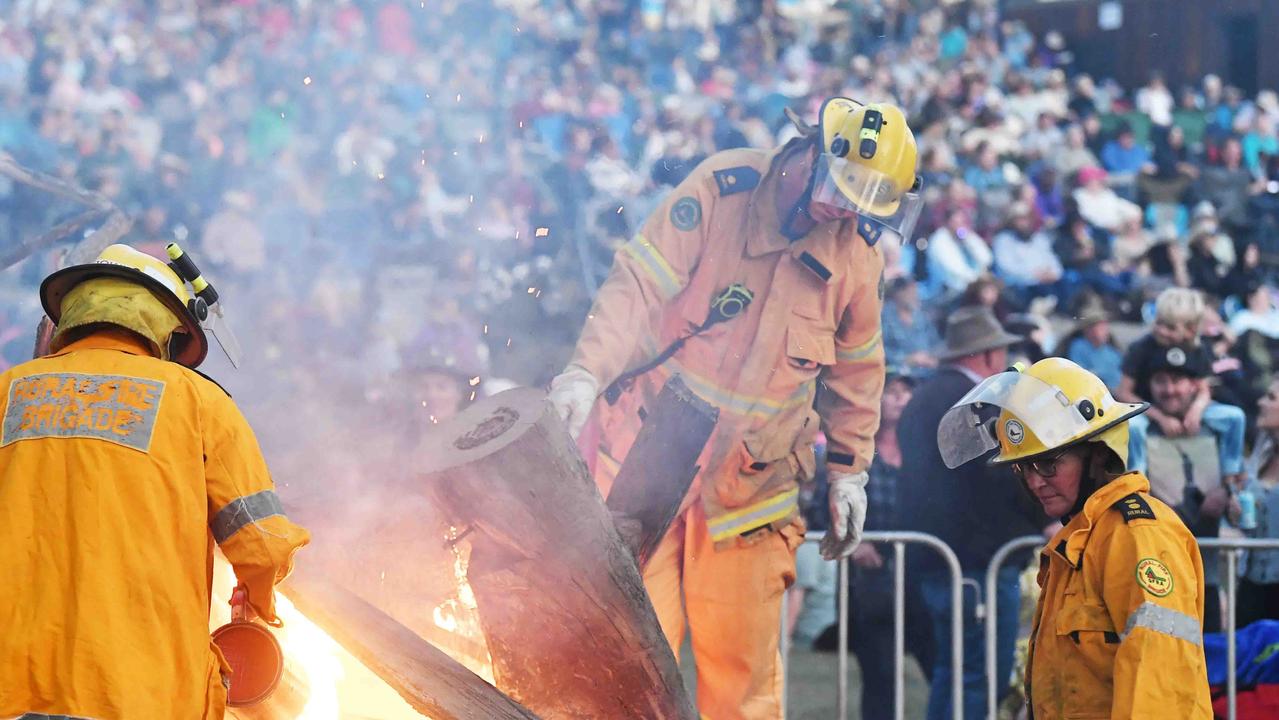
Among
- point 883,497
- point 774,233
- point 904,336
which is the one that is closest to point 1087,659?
point 774,233

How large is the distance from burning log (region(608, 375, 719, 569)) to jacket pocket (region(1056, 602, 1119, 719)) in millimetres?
1298

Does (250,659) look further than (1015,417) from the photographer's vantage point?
No

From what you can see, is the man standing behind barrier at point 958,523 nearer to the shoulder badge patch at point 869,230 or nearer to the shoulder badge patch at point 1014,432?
the shoulder badge patch at point 869,230

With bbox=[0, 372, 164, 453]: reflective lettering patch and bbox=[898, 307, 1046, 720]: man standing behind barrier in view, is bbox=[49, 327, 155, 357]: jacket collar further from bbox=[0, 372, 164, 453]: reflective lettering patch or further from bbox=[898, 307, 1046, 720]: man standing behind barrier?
bbox=[898, 307, 1046, 720]: man standing behind barrier

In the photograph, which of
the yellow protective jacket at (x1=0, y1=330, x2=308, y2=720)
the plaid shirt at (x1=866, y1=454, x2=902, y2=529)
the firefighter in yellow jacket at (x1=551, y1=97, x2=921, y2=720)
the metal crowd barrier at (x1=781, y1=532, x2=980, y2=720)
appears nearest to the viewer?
the yellow protective jacket at (x1=0, y1=330, x2=308, y2=720)

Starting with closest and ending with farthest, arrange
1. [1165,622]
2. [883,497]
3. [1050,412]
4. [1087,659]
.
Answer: [1165,622]
[1087,659]
[1050,412]
[883,497]

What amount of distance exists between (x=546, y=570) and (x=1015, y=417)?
1297 mm

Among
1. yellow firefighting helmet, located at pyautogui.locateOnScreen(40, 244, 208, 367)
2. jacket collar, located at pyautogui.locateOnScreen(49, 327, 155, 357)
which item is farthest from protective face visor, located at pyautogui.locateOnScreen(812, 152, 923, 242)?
jacket collar, located at pyautogui.locateOnScreen(49, 327, 155, 357)

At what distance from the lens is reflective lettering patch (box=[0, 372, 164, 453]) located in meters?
2.56

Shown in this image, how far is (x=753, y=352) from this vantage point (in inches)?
175

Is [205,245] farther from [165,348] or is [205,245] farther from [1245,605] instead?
[1245,605]

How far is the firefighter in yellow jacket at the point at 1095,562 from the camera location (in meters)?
2.86

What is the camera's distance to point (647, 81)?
414 inches

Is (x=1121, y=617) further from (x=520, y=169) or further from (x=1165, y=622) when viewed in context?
(x=520, y=169)
